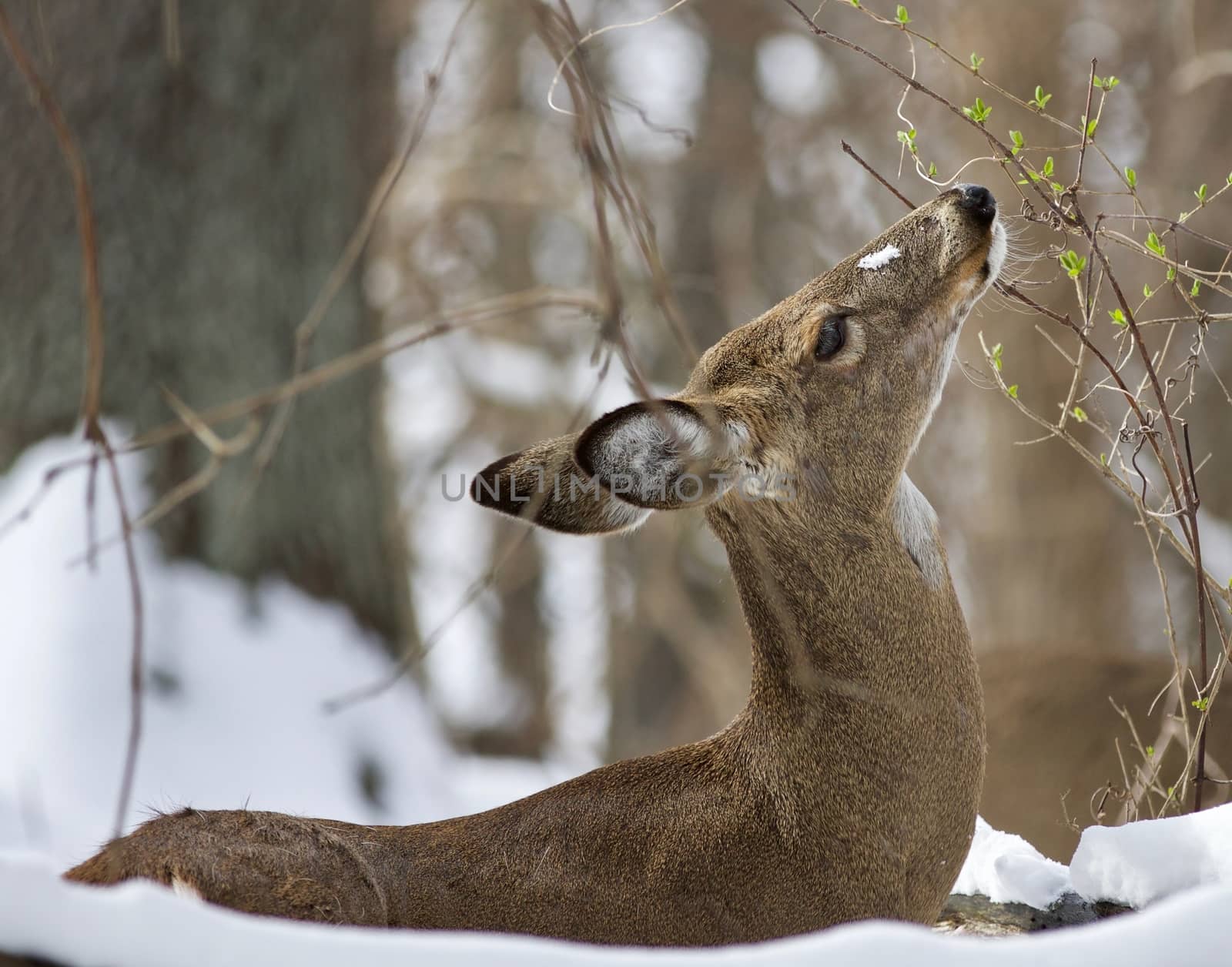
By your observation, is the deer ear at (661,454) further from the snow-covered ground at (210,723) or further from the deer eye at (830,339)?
the snow-covered ground at (210,723)

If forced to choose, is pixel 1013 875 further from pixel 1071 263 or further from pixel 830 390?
pixel 1071 263

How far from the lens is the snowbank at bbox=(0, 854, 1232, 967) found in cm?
155

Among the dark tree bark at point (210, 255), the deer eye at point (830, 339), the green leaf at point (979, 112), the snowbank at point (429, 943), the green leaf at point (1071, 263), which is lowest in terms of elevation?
the snowbank at point (429, 943)

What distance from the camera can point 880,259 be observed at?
339 centimetres

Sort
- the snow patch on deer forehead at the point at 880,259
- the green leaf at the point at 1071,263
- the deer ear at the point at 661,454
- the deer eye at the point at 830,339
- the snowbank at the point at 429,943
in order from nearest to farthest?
the snowbank at the point at 429,943
the deer ear at the point at 661,454
the green leaf at the point at 1071,263
the deer eye at the point at 830,339
the snow patch on deer forehead at the point at 880,259

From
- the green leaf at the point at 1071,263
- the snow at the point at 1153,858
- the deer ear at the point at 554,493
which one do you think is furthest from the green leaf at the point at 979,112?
the snow at the point at 1153,858

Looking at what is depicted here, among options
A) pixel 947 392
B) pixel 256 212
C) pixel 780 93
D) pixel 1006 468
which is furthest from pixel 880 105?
pixel 256 212

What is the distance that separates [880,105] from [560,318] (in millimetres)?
11030

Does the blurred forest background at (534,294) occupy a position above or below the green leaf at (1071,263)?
above

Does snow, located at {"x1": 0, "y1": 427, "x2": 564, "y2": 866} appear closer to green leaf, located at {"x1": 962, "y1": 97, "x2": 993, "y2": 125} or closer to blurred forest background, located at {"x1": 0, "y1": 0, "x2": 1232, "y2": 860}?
blurred forest background, located at {"x1": 0, "y1": 0, "x2": 1232, "y2": 860}

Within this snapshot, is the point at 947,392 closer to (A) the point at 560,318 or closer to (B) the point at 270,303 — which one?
(B) the point at 270,303

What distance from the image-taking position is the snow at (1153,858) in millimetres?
2518

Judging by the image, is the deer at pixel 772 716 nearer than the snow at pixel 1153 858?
No

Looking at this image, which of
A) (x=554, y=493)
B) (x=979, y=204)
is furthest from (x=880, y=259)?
(x=554, y=493)
